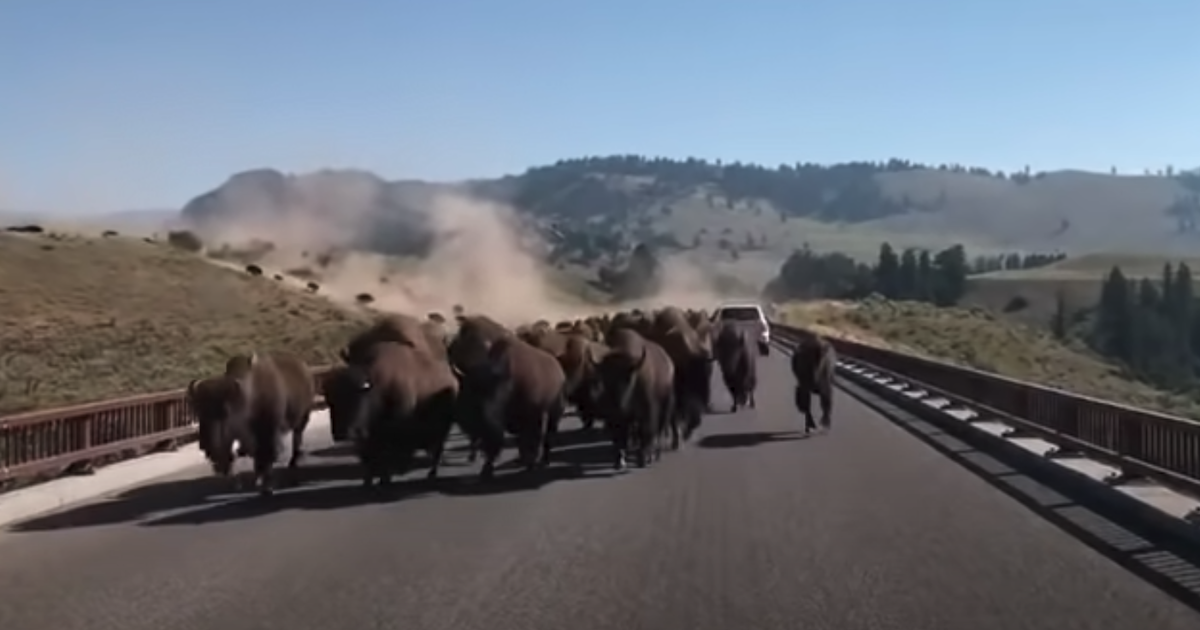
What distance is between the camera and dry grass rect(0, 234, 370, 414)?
45906mm

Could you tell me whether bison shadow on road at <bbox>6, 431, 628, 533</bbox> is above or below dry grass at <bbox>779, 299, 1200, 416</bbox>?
above

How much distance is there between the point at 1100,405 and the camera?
2062 cm

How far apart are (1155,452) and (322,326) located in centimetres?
5897

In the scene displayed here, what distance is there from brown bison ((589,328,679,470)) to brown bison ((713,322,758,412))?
10.3m

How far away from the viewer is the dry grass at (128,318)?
45.9m

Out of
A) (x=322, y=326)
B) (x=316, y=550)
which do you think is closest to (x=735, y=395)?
(x=316, y=550)

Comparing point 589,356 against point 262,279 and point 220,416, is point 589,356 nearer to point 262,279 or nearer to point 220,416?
point 220,416

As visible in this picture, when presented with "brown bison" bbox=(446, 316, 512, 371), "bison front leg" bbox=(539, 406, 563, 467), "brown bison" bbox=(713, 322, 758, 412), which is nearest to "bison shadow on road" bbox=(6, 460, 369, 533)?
"brown bison" bbox=(446, 316, 512, 371)

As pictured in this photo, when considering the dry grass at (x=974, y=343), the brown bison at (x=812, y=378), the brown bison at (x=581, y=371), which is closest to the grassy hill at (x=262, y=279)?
the brown bison at (x=581, y=371)

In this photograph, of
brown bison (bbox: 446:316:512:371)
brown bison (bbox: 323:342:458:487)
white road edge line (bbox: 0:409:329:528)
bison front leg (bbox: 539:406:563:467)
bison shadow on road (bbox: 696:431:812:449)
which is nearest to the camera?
white road edge line (bbox: 0:409:329:528)

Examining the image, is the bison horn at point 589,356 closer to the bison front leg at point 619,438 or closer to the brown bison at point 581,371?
the brown bison at point 581,371

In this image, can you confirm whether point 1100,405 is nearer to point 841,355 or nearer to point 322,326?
point 841,355

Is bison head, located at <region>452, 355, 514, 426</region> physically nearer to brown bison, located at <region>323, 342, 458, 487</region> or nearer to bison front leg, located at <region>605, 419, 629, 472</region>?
brown bison, located at <region>323, 342, 458, 487</region>

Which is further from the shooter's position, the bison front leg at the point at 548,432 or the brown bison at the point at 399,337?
the brown bison at the point at 399,337
